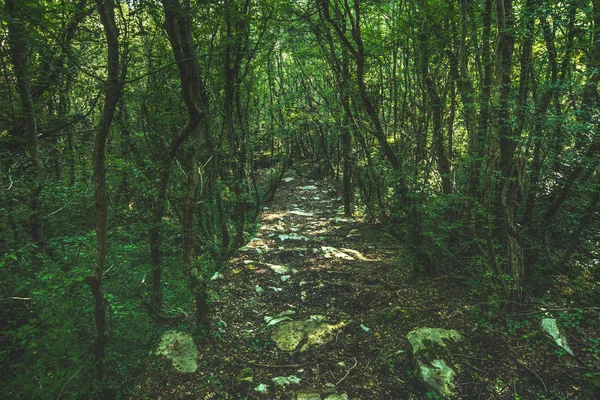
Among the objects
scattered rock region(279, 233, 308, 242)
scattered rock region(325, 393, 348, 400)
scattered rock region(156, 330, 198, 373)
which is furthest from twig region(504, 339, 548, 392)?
scattered rock region(279, 233, 308, 242)

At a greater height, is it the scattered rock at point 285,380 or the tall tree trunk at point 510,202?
the tall tree trunk at point 510,202

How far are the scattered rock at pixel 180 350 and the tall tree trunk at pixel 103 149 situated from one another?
0.82m

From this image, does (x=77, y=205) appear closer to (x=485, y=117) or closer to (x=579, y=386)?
(x=485, y=117)

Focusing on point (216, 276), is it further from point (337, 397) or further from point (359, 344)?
point (337, 397)

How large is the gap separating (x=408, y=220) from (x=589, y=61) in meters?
2.94

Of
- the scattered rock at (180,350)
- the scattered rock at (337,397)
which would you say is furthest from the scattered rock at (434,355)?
the scattered rock at (180,350)

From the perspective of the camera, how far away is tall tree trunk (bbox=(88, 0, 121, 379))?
106 inches

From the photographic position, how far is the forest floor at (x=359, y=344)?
3260 millimetres

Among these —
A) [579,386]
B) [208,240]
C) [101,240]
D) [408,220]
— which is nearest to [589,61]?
[408,220]

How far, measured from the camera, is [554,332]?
11.3 ft

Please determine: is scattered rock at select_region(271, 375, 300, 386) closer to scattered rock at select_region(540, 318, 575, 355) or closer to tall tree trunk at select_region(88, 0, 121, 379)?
tall tree trunk at select_region(88, 0, 121, 379)

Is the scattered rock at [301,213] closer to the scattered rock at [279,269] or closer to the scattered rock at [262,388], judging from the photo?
the scattered rock at [279,269]

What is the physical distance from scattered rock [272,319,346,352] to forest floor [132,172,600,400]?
0.07m

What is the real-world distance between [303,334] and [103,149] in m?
3.27
